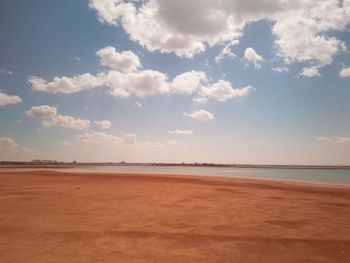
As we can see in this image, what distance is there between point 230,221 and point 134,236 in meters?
4.25

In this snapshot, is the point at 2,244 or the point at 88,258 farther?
the point at 2,244

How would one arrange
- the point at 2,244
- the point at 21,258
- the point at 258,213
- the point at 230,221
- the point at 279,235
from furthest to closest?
the point at 258,213 → the point at 230,221 → the point at 279,235 → the point at 2,244 → the point at 21,258

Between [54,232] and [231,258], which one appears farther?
[54,232]

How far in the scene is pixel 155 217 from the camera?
12250 millimetres

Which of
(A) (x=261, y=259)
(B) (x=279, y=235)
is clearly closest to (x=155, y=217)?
(B) (x=279, y=235)

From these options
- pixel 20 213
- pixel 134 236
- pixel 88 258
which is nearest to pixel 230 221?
pixel 134 236

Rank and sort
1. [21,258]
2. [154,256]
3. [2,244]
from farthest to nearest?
1. [2,244]
2. [154,256]
3. [21,258]

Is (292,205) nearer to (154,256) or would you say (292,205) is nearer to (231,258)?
(231,258)

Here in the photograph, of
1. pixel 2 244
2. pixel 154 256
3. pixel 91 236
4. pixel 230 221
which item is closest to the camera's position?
pixel 154 256

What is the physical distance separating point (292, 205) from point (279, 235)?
741 centimetres

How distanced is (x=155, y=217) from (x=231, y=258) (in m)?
5.36

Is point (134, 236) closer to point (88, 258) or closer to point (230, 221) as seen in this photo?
point (88, 258)

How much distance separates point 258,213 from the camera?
44.8ft

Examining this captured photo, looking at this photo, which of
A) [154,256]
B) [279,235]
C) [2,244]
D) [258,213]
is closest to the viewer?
[154,256]
